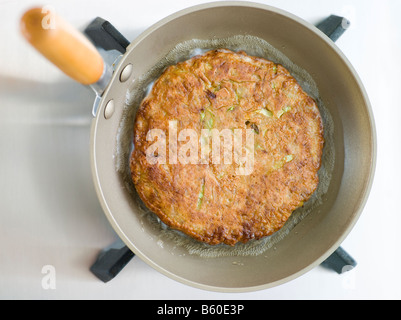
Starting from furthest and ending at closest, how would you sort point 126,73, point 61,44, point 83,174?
point 83,174
point 126,73
point 61,44

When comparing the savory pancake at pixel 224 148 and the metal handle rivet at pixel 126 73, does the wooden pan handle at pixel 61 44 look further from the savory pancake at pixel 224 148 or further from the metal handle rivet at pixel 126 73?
the savory pancake at pixel 224 148

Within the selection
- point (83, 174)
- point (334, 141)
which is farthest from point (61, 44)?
point (334, 141)

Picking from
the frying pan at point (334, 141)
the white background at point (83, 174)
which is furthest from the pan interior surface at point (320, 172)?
the white background at point (83, 174)

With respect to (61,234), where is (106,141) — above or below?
above

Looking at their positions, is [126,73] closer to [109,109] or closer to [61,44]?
[109,109]

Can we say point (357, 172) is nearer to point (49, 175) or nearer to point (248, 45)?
point (248, 45)

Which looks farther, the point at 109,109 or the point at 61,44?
the point at 109,109

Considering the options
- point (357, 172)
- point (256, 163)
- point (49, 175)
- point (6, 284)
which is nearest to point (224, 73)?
point (256, 163)
